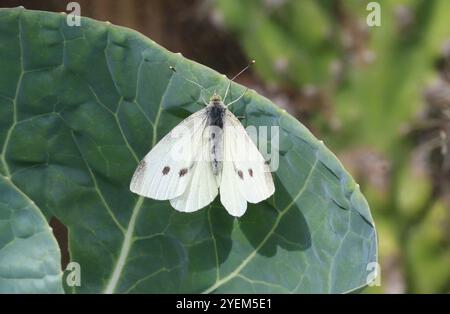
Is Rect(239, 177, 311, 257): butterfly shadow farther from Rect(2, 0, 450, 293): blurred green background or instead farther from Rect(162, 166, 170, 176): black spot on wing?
Rect(2, 0, 450, 293): blurred green background

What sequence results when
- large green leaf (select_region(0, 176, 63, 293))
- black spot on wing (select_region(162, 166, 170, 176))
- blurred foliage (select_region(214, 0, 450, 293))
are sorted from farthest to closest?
blurred foliage (select_region(214, 0, 450, 293)) → black spot on wing (select_region(162, 166, 170, 176)) → large green leaf (select_region(0, 176, 63, 293))

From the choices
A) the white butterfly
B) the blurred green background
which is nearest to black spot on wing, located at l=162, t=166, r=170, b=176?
the white butterfly

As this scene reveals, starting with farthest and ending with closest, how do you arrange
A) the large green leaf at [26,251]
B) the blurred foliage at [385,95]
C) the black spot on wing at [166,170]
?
the blurred foliage at [385,95] < the black spot on wing at [166,170] < the large green leaf at [26,251]

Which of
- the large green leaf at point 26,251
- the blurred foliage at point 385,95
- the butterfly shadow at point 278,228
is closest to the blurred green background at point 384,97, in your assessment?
the blurred foliage at point 385,95

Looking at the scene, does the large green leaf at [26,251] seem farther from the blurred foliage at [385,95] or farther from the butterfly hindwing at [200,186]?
the blurred foliage at [385,95]

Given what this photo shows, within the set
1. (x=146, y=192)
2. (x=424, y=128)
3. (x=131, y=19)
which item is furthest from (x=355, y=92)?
(x=146, y=192)
